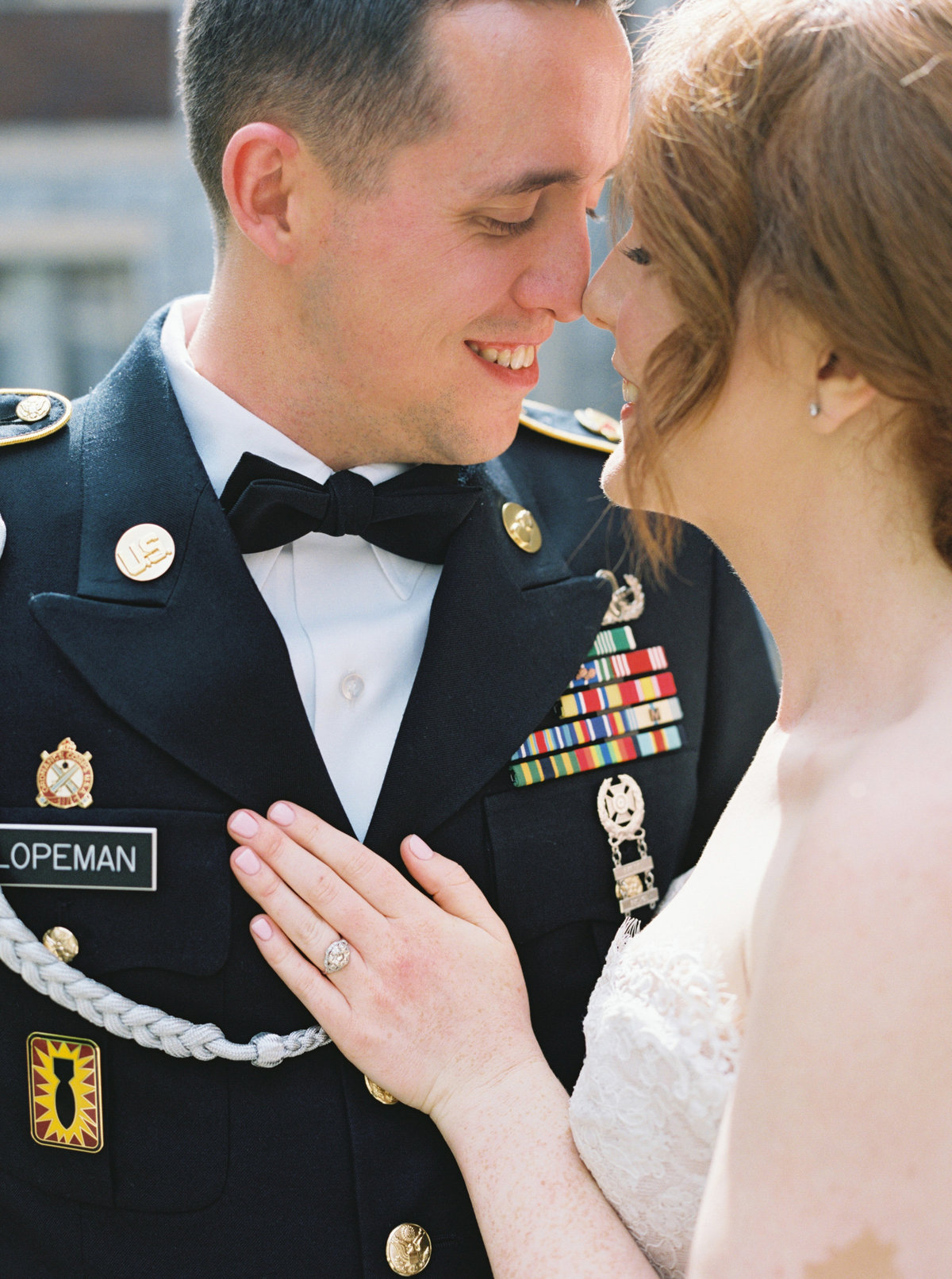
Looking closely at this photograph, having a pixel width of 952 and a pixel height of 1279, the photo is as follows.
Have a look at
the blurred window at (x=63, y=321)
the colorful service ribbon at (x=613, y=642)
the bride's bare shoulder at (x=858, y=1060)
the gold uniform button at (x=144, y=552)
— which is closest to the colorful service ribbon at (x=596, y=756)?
the colorful service ribbon at (x=613, y=642)

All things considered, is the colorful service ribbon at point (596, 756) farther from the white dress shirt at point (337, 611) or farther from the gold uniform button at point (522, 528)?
the gold uniform button at point (522, 528)

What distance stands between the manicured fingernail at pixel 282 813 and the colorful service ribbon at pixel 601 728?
381 mm

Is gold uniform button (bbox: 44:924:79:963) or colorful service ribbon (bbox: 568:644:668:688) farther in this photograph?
colorful service ribbon (bbox: 568:644:668:688)

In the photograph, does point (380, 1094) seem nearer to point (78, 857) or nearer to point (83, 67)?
point (78, 857)

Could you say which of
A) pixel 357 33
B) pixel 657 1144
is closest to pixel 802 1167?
pixel 657 1144

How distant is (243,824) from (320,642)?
0.32 meters

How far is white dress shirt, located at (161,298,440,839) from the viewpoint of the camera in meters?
1.96

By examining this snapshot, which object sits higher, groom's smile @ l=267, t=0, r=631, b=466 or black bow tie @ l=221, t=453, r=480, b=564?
groom's smile @ l=267, t=0, r=631, b=466

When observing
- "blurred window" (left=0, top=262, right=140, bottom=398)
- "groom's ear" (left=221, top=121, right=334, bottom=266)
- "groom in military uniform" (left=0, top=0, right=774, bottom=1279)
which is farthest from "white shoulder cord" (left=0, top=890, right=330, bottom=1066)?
"blurred window" (left=0, top=262, right=140, bottom=398)

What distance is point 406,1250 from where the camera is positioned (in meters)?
1.79

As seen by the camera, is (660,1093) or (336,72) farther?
(336,72)

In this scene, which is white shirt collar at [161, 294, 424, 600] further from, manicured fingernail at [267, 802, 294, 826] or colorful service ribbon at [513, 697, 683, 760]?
manicured fingernail at [267, 802, 294, 826]

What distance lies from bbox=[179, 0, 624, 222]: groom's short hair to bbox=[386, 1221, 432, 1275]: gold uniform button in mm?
1553

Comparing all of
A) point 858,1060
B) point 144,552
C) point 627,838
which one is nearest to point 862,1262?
point 858,1060
